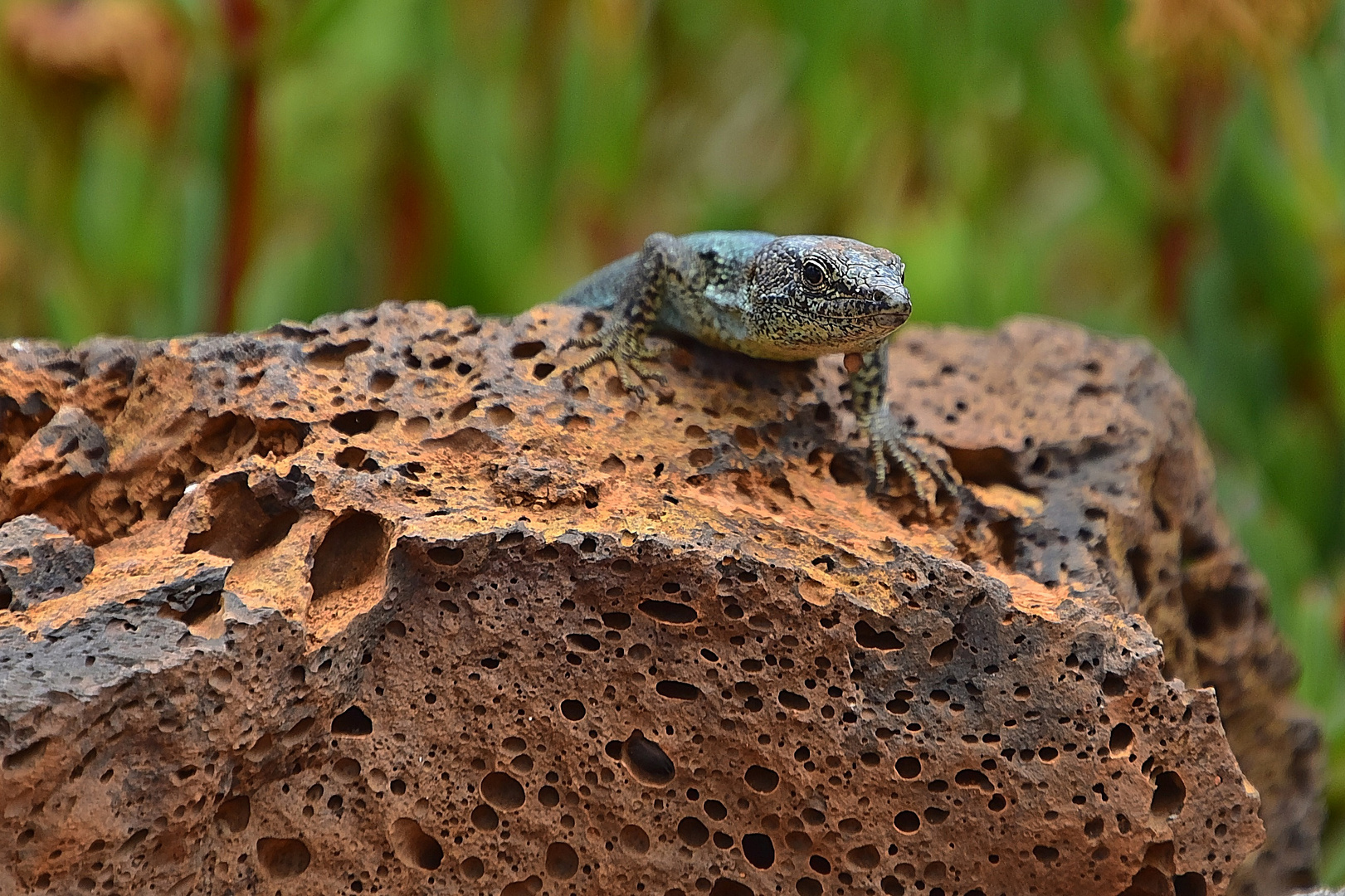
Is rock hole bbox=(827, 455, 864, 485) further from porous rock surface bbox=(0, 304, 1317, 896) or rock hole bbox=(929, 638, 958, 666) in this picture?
rock hole bbox=(929, 638, 958, 666)

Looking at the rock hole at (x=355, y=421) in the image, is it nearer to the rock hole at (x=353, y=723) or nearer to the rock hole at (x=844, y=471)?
the rock hole at (x=353, y=723)

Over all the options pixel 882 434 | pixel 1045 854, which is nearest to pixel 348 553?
pixel 882 434

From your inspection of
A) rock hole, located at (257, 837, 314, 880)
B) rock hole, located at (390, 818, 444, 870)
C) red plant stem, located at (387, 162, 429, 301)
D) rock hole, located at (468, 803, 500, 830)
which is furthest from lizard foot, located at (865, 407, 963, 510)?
red plant stem, located at (387, 162, 429, 301)

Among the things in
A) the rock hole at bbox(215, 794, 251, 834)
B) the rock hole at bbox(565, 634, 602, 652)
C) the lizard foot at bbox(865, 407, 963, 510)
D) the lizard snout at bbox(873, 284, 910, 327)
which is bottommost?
the rock hole at bbox(215, 794, 251, 834)

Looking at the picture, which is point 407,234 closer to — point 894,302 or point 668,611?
point 894,302

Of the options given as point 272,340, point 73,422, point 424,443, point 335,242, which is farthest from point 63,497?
point 335,242
